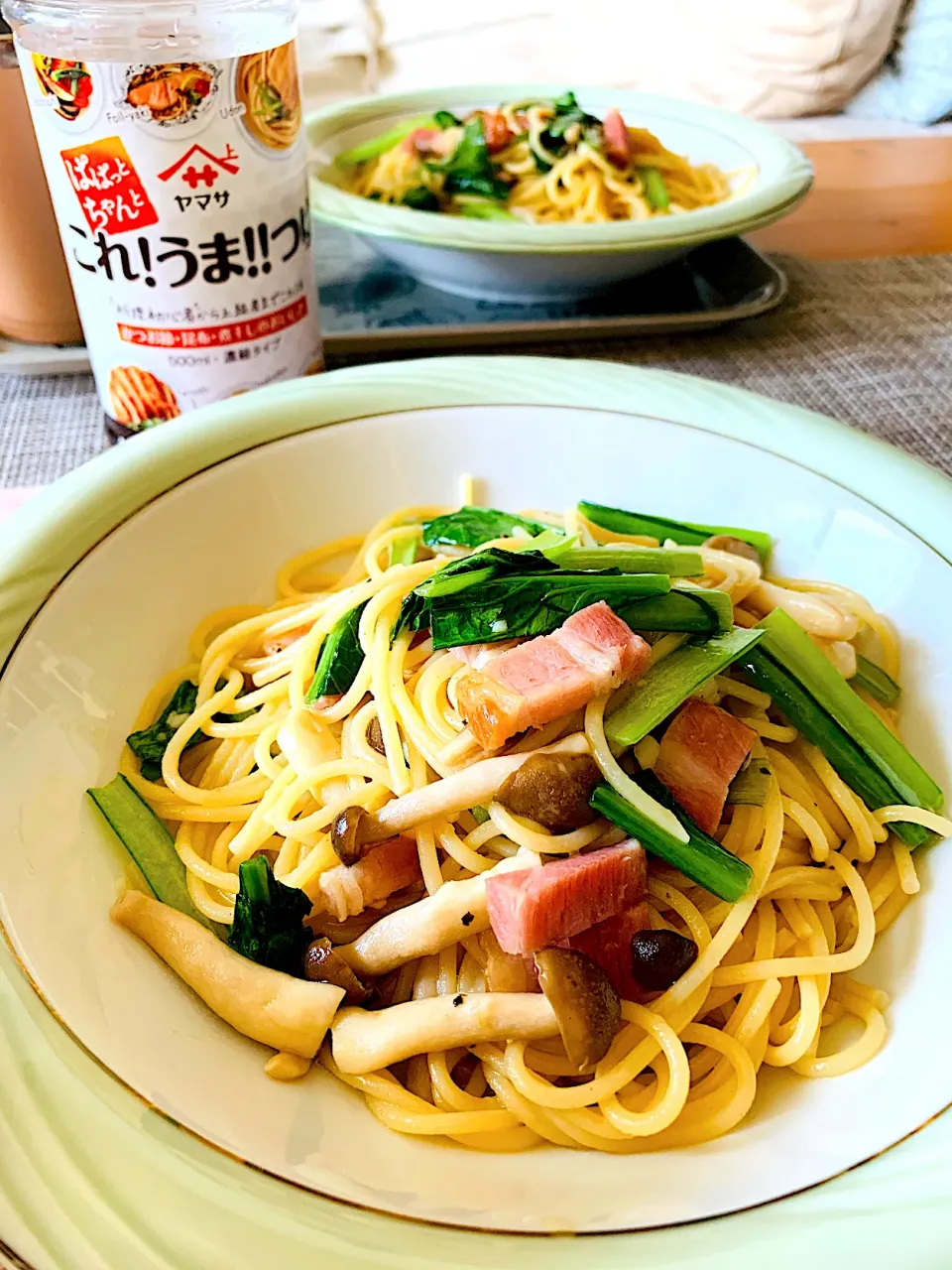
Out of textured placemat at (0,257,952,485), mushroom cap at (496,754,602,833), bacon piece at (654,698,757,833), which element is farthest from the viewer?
textured placemat at (0,257,952,485)

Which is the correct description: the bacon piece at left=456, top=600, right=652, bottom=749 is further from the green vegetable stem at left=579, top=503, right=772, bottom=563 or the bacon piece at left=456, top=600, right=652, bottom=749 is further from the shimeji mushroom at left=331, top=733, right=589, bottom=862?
the green vegetable stem at left=579, top=503, right=772, bottom=563

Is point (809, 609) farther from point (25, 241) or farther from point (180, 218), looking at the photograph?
point (25, 241)

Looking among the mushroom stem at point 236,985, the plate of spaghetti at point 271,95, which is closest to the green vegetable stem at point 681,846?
the mushroom stem at point 236,985

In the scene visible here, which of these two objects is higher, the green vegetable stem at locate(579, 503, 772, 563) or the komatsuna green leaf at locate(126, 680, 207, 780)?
the green vegetable stem at locate(579, 503, 772, 563)

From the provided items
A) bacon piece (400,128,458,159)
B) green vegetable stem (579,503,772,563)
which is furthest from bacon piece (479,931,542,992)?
bacon piece (400,128,458,159)

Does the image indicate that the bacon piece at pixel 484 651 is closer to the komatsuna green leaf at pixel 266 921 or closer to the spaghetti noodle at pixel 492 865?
the spaghetti noodle at pixel 492 865

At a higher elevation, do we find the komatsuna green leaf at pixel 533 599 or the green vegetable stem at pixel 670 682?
the komatsuna green leaf at pixel 533 599
